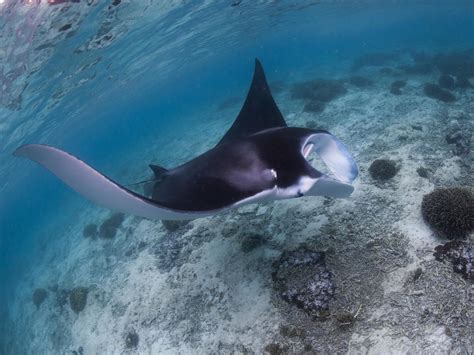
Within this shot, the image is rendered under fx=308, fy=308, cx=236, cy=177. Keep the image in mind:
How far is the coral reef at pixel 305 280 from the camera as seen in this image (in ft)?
17.7

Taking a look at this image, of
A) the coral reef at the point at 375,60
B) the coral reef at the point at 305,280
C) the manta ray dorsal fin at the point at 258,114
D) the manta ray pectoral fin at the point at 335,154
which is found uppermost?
the manta ray pectoral fin at the point at 335,154

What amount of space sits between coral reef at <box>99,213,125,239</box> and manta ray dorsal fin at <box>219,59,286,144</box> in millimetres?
9344

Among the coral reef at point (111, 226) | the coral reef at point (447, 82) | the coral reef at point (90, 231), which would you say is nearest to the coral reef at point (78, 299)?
the coral reef at point (111, 226)

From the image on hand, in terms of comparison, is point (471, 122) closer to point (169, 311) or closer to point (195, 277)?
point (195, 277)

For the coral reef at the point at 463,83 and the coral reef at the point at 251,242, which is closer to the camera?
the coral reef at the point at 251,242

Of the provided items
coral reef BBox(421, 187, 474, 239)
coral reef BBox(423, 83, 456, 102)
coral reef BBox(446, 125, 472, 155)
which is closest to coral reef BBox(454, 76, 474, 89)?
coral reef BBox(423, 83, 456, 102)

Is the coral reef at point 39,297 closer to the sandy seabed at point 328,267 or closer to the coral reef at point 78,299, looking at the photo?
the sandy seabed at point 328,267

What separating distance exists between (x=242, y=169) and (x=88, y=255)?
12.8m

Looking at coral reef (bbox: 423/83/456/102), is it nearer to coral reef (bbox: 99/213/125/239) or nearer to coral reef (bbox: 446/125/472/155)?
coral reef (bbox: 446/125/472/155)

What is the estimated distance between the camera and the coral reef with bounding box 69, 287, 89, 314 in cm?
1048

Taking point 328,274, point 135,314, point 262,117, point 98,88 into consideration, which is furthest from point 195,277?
point 98,88

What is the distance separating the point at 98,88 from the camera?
26.6m

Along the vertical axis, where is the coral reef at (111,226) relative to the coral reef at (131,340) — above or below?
below

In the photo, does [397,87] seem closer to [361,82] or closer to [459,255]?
[361,82]
